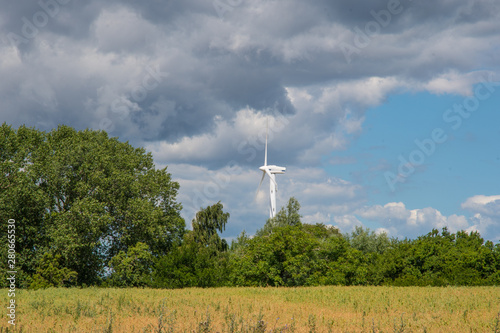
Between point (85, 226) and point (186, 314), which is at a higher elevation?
point (85, 226)

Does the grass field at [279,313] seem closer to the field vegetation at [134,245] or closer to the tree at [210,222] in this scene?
the field vegetation at [134,245]

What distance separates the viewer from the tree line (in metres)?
37.1

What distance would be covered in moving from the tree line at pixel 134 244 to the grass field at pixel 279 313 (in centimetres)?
1122

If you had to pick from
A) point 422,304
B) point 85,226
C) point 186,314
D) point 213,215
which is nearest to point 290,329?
point 186,314

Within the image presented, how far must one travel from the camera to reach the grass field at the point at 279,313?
15234mm

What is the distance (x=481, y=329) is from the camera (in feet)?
51.4

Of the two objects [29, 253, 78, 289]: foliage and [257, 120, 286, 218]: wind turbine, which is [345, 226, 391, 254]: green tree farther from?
[29, 253, 78, 289]: foliage

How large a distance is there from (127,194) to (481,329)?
1336 inches

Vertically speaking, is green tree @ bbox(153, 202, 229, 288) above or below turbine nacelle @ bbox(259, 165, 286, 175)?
below

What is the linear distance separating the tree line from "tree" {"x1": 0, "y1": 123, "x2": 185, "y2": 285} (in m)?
0.09

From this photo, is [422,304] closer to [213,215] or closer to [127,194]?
[127,194]

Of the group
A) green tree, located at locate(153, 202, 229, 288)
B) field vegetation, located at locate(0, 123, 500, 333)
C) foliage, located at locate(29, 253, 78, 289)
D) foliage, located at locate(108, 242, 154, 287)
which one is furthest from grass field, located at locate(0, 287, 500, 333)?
foliage, located at locate(108, 242, 154, 287)

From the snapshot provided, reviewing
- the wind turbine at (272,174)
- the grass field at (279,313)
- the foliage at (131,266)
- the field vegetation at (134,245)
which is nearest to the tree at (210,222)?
the wind turbine at (272,174)

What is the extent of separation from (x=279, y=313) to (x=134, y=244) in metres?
27.5
